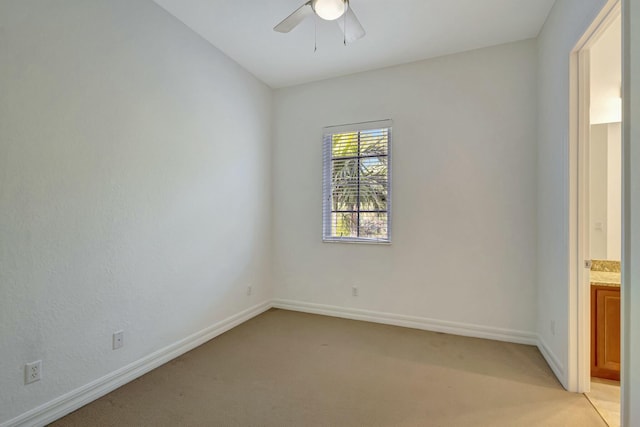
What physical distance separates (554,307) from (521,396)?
2.51 feet

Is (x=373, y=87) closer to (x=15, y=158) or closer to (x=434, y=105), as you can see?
(x=434, y=105)

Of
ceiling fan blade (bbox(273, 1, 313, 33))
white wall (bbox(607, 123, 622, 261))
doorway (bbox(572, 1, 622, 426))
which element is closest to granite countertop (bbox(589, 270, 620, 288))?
doorway (bbox(572, 1, 622, 426))

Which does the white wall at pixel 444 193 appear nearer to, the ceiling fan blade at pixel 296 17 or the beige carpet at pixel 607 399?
the beige carpet at pixel 607 399

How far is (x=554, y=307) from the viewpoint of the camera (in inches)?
94.0

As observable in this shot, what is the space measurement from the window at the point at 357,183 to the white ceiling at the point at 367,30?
741 mm

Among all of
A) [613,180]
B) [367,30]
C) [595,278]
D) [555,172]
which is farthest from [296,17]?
[613,180]

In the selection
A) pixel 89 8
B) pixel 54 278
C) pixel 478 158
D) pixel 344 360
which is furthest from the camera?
pixel 478 158

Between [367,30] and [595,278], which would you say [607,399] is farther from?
[367,30]

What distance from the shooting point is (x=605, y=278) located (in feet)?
7.75

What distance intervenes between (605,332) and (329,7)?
2982mm

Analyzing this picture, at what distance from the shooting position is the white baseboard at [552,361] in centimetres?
219

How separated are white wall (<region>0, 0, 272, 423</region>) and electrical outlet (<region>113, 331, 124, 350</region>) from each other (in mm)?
47

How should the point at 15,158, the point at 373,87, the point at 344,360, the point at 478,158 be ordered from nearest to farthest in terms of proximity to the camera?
1. the point at 15,158
2. the point at 344,360
3. the point at 478,158
4. the point at 373,87

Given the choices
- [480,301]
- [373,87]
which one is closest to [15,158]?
[373,87]
